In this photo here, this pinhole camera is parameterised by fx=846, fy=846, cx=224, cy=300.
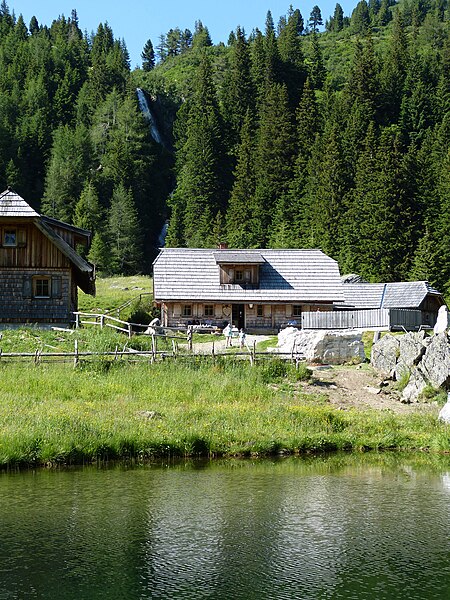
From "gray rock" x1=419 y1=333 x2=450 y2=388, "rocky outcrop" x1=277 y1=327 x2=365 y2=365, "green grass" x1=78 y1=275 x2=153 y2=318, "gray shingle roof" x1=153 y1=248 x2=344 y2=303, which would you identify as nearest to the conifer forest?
"green grass" x1=78 y1=275 x2=153 y2=318

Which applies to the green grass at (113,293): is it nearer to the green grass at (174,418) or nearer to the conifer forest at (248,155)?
the conifer forest at (248,155)

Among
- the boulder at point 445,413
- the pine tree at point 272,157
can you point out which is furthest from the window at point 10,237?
the pine tree at point 272,157

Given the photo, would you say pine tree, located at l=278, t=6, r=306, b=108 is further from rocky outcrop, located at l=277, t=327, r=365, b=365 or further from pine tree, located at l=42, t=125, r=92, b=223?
rocky outcrop, located at l=277, t=327, r=365, b=365

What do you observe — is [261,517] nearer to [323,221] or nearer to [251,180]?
[323,221]

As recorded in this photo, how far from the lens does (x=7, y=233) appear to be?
43688 millimetres

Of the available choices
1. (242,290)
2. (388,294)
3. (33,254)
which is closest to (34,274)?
(33,254)

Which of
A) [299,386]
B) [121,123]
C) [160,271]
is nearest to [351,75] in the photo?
[121,123]

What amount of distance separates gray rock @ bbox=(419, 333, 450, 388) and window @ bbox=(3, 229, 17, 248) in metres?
22.4

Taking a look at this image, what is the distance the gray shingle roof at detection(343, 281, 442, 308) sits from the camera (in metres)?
59.1

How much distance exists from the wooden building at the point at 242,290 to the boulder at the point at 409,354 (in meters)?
23.1

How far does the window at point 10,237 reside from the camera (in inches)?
1711

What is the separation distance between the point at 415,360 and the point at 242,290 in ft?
86.3

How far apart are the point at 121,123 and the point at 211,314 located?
256 ft

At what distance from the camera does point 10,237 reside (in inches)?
1719
